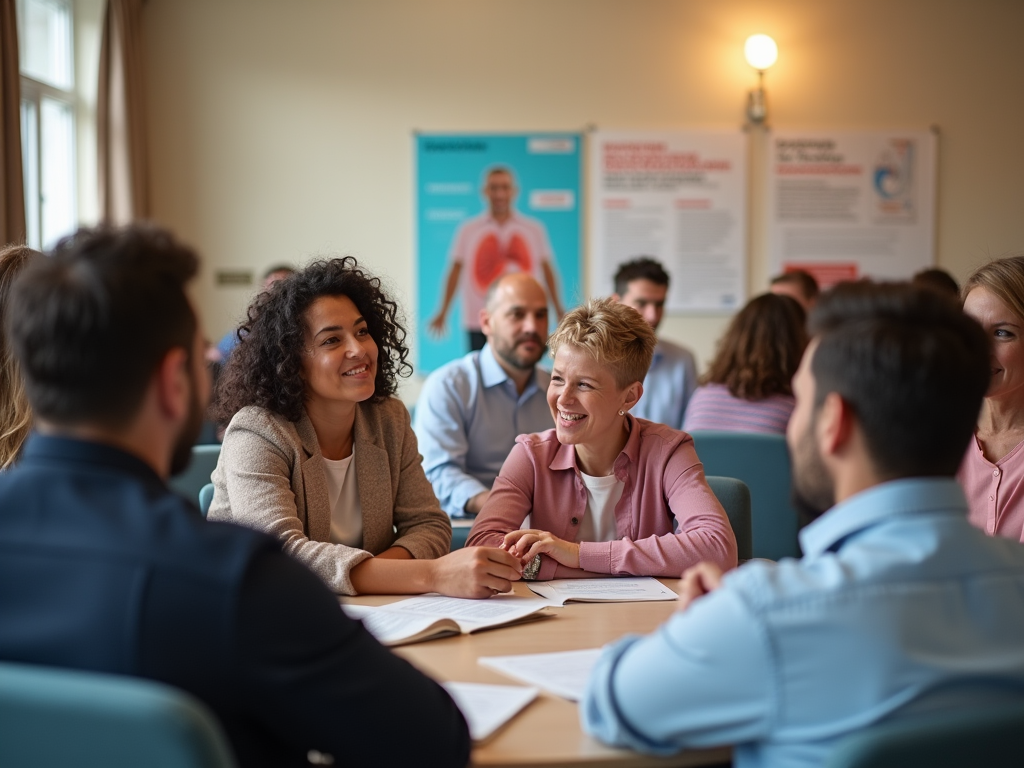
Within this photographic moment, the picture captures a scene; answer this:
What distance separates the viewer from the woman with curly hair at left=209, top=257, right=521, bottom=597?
2.21 meters

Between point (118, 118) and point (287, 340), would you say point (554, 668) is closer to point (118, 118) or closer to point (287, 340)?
point (287, 340)

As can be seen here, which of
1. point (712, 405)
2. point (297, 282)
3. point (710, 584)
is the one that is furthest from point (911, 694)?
point (712, 405)

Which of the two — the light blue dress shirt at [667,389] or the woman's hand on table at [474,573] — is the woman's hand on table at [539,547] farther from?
the light blue dress shirt at [667,389]

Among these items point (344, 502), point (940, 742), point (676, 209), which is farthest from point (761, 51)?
point (940, 742)

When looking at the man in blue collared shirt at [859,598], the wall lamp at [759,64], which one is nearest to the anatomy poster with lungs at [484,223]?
the wall lamp at [759,64]

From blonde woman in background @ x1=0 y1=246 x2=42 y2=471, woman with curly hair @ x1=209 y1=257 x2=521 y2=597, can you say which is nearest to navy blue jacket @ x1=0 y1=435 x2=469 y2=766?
woman with curly hair @ x1=209 y1=257 x2=521 y2=597

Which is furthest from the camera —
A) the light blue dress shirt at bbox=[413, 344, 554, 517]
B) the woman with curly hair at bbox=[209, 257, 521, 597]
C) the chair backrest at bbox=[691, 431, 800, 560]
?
the light blue dress shirt at bbox=[413, 344, 554, 517]

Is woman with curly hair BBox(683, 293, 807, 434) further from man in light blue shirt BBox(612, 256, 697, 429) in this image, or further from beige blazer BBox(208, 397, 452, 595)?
beige blazer BBox(208, 397, 452, 595)

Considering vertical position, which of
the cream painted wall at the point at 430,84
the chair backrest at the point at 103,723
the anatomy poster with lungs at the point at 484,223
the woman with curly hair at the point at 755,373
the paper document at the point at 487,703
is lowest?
the paper document at the point at 487,703

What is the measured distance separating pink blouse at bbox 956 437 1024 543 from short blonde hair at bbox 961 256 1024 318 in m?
0.34

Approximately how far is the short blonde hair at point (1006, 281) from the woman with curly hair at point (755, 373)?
4.12ft

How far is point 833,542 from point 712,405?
8.52 feet

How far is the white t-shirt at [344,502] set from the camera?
2.39 m

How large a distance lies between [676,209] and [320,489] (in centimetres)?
411
